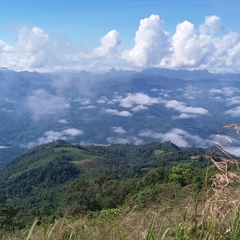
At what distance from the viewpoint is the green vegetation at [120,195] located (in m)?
2.67

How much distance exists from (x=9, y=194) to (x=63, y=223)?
10371cm

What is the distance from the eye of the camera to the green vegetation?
267 cm

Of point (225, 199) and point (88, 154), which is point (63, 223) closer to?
point (225, 199)

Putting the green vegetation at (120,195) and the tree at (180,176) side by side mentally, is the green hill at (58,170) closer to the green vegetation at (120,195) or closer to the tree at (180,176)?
the green vegetation at (120,195)

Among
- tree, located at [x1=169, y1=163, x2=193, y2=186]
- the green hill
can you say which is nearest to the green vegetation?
tree, located at [x1=169, y1=163, x2=193, y2=186]

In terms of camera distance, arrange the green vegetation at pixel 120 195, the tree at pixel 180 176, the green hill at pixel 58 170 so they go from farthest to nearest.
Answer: the green hill at pixel 58 170 < the tree at pixel 180 176 < the green vegetation at pixel 120 195

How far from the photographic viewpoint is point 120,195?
3725 cm

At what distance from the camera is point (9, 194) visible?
326ft

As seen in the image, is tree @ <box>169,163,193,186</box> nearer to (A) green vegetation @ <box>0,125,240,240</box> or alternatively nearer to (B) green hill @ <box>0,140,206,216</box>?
(A) green vegetation @ <box>0,125,240,240</box>

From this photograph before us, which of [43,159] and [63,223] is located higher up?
[63,223]

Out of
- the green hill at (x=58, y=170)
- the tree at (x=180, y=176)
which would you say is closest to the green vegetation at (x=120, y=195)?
the tree at (x=180, y=176)

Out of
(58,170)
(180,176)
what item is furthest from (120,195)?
(58,170)

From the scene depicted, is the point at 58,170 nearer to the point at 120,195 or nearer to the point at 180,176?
the point at 120,195

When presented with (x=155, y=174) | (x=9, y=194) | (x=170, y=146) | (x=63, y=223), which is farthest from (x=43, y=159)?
(x=63, y=223)
